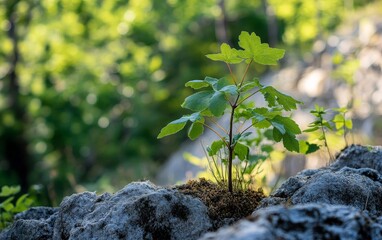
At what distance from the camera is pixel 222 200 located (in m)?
2.54

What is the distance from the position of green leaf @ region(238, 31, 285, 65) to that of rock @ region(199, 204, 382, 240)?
93 cm

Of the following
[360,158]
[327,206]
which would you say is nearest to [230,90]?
[327,206]

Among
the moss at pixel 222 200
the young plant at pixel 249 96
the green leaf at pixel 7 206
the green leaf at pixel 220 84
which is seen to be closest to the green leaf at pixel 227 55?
the young plant at pixel 249 96

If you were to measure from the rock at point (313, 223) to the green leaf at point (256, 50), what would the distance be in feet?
3.05

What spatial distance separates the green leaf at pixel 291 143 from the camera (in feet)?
8.17

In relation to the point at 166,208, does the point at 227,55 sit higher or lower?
higher

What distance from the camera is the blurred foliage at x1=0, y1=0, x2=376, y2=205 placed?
13.3 meters

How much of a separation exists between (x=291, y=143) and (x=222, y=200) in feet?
1.30

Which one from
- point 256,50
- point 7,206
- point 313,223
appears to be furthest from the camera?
point 7,206

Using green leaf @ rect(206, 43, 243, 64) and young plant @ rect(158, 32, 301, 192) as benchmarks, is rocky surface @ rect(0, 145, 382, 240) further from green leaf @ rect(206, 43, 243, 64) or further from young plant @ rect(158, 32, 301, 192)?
green leaf @ rect(206, 43, 243, 64)

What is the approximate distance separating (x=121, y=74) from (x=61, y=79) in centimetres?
165

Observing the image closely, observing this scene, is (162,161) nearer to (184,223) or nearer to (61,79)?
(61,79)

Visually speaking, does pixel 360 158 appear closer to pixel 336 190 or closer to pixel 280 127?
pixel 336 190

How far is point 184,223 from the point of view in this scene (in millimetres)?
2365
